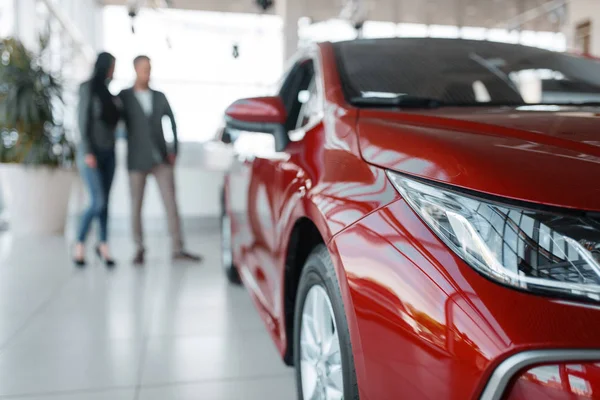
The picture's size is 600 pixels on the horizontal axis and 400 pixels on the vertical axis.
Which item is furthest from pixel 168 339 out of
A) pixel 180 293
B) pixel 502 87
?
pixel 502 87

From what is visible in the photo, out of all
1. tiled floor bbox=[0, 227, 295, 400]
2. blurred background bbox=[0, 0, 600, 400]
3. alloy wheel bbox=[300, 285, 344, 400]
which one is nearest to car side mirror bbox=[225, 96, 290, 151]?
blurred background bbox=[0, 0, 600, 400]

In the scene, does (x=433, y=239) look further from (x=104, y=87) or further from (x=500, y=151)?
(x=104, y=87)

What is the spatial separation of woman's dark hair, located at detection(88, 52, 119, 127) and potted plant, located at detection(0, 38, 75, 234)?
1773mm

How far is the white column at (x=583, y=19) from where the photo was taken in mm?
7517

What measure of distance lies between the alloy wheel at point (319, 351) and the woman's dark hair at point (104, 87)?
2.76 m

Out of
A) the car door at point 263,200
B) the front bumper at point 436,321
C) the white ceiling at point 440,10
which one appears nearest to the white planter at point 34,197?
the car door at point 263,200

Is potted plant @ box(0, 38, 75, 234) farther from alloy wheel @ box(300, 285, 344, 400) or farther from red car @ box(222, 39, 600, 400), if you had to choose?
alloy wheel @ box(300, 285, 344, 400)

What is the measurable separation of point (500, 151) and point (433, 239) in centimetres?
21

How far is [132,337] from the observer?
7.68 feet

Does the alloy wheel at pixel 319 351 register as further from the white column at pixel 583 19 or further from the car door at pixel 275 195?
the white column at pixel 583 19

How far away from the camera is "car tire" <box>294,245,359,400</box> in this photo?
108 cm

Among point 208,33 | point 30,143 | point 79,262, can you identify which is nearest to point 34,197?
point 30,143

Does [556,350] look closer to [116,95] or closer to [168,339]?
[168,339]

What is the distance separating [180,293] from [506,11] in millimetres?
13039
